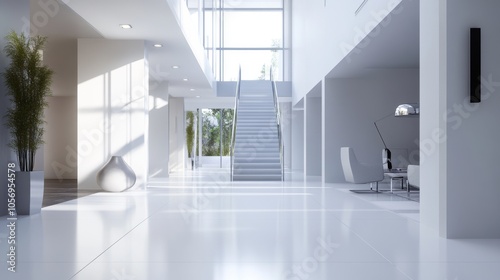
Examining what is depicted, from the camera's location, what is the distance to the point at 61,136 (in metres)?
17.7

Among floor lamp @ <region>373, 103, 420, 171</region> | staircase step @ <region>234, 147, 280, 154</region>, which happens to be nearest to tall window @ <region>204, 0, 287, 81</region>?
staircase step @ <region>234, 147, 280, 154</region>

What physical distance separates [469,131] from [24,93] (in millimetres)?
5493

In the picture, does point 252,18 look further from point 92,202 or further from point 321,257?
point 321,257

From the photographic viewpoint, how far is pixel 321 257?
13.2ft

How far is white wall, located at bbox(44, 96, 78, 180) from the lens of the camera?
694 inches

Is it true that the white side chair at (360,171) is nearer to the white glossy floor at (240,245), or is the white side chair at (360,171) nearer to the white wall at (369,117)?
the white glossy floor at (240,245)

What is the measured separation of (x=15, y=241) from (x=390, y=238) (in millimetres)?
3673

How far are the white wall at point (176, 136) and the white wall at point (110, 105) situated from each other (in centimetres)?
957

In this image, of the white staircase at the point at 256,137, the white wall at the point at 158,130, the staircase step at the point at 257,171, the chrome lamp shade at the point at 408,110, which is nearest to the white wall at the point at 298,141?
the white staircase at the point at 256,137

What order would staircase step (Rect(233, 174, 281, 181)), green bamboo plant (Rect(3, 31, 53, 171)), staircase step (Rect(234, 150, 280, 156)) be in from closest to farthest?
green bamboo plant (Rect(3, 31, 53, 171))
staircase step (Rect(233, 174, 281, 181))
staircase step (Rect(234, 150, 280, 156))

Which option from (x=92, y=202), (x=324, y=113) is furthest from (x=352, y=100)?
(x=92, y=202)

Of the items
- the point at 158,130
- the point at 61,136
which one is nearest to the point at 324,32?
the point at 158,130

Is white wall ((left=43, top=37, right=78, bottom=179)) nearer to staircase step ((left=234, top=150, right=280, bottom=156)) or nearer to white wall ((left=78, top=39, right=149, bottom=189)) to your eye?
staircase step ((left=234, top=150, right=280, bottom=156))

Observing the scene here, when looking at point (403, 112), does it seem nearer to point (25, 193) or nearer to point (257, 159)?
point (257, 159)
